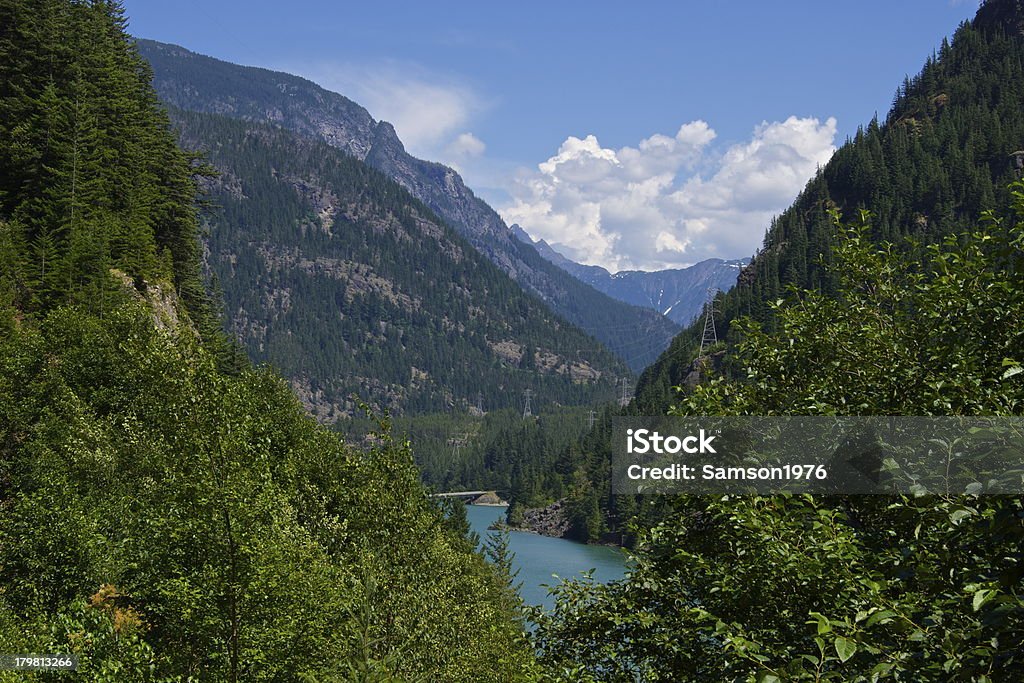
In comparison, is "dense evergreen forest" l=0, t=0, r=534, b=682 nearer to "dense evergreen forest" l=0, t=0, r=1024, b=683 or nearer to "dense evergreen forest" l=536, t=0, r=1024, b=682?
"dense evergreen forest" l=0, t=0, r=1024, b=683

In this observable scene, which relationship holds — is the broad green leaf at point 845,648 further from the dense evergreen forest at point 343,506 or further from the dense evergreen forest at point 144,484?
the dense evergreen forest at point 144,484

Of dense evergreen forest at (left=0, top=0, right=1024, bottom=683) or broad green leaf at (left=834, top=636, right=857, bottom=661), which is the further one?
dense evergreen forest at (left=0, top=0, right=1024, bottom=683)

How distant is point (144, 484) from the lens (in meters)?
37.1

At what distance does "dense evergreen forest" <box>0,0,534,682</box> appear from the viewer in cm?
2617

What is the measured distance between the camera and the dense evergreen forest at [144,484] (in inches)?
1030

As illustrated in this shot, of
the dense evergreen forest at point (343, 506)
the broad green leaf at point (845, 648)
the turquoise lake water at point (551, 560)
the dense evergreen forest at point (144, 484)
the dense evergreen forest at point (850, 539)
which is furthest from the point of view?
the turquoise lake water at point (551, 560)

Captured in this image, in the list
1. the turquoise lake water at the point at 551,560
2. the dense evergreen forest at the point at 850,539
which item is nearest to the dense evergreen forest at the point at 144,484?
the dense evergreen forest at the point at 850,539

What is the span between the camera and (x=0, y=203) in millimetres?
57969

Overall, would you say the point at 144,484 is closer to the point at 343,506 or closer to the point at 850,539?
the point at 343,506

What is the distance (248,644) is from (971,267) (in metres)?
24.0

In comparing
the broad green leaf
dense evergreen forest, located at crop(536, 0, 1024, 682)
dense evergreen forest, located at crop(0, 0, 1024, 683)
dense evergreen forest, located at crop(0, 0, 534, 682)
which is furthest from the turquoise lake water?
the broad green leaf

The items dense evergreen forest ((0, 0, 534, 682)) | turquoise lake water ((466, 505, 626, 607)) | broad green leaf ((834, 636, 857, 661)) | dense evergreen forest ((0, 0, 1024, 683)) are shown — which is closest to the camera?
broad green leaf ((834, 636, 857, 661))

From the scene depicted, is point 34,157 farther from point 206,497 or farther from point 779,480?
point 779,480

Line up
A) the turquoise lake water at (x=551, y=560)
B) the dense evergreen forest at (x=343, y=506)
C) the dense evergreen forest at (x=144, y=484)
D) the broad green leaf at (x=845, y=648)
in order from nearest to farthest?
the broad green leaf at (x=845, y=648)
the dense evergreen forest at (x=343, y=506)
the dense evergreen forest at (x=144, y=484)
the turquoise lake water at (x=551, y=560)
